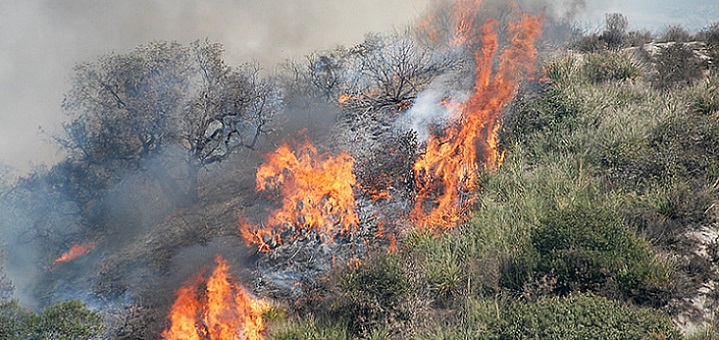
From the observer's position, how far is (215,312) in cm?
985

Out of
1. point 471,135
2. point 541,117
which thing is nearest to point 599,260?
point 471,135

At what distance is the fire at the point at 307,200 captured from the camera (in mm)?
11961

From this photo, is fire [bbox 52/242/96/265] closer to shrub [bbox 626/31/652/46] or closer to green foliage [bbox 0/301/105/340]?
green foliage [bbox 0/301/105/340]

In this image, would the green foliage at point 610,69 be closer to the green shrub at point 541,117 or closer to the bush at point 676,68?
the bush at point 676,68

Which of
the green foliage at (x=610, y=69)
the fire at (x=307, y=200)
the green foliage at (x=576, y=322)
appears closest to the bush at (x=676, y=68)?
the green foliage at (x=610, y=69)

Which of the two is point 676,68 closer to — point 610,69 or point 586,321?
point 610,69

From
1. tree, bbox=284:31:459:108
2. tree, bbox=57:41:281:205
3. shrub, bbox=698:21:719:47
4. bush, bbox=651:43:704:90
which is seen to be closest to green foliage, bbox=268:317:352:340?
tree, bbox=57:41:281:205

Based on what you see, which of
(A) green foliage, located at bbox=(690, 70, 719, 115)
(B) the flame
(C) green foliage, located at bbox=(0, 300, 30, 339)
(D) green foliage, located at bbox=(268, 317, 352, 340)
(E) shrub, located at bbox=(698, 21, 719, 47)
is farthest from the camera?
(E) shrub, located at bbox=(698, 21, 719, 47)

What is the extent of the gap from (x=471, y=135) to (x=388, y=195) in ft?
8.72

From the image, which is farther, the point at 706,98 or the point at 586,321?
the point at 706,98

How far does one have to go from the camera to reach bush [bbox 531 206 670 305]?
8773mm

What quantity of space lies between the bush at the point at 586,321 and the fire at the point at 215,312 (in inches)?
174

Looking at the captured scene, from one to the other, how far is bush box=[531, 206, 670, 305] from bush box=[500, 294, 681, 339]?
0.74m

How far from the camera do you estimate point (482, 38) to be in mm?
15219
